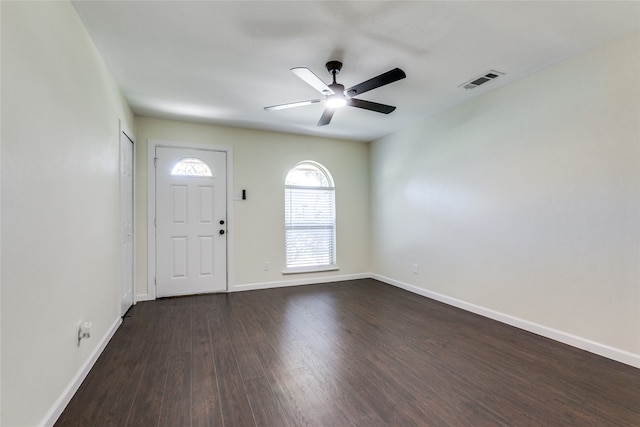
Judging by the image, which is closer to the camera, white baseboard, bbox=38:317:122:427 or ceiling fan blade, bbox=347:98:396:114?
white baseboard, bbox=38:317:122:427

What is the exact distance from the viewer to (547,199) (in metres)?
2.67

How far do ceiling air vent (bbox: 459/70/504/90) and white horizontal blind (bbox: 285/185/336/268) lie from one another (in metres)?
2.57

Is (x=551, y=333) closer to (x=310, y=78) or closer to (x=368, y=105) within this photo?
(x=368, y=105)

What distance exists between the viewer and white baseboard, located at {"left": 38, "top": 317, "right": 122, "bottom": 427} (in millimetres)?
1520

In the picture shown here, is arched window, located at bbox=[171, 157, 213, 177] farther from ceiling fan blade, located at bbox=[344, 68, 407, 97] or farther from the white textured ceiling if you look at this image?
ceiling fan blade, located at bbox=[344, 68, 407, 97]

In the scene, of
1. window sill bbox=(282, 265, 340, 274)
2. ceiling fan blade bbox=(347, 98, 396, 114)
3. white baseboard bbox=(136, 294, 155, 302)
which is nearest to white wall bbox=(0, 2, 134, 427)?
white baseboard bbox=(136, 294, 155, 302)

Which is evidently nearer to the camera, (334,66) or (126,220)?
(334,66)

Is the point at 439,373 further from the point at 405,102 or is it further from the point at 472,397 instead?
the point at 405,102

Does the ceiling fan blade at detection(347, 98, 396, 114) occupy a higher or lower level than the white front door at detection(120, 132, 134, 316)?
higher

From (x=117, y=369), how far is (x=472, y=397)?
2405mm

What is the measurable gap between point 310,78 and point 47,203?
72.2 inches

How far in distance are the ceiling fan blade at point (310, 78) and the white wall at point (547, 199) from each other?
1.93 metres

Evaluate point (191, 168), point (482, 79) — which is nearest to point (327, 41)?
point (482, 79)

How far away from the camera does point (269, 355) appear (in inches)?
92.1
